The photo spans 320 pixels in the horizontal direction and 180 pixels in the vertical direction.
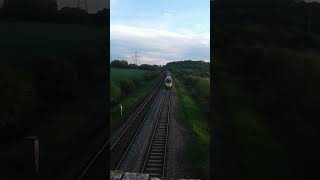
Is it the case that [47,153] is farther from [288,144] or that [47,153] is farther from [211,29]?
[288,144]

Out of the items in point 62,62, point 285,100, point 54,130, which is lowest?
point 54,130

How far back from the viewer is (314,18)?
849cm

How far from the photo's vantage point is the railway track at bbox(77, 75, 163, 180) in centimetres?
941

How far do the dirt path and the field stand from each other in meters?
4.12

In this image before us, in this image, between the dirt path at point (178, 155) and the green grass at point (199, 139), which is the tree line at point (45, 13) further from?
the green grass at point (199, 139)

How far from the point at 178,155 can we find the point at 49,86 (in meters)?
7.01

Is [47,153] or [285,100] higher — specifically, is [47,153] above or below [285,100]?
below

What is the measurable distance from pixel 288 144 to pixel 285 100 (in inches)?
42.7

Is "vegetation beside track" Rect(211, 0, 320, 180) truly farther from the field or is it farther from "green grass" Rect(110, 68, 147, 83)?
"green grass" Rect(110, 68, 147, 83)

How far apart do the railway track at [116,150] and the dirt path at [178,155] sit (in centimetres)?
173

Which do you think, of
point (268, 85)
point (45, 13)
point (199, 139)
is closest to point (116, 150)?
point (199, 139)

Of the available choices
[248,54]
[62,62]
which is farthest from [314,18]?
[62,62]

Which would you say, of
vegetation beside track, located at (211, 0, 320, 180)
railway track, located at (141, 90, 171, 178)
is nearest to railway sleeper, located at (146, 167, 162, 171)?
railway track, located at (141, 90, 171, 178)

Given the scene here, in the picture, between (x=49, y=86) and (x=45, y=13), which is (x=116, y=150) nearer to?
(x=49, y=86)
